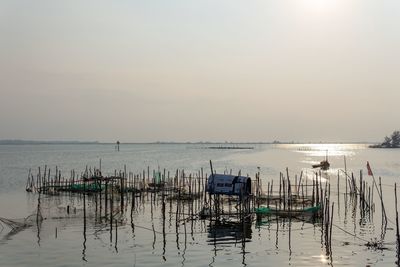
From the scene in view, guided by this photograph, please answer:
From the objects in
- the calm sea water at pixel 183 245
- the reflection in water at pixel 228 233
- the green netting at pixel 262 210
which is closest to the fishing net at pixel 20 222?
the calm sea water at pixel 183 245

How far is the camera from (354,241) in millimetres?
24484

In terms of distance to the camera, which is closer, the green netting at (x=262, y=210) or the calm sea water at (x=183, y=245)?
the calm sea water at (x=183, y=245)

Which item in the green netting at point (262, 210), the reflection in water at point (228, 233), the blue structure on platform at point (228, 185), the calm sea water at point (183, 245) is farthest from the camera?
the green netting at point (262, 210)

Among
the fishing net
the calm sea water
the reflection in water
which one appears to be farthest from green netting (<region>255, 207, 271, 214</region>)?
the fishing net

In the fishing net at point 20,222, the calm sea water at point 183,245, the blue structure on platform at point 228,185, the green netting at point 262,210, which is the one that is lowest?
the calm sea water at point 183,245

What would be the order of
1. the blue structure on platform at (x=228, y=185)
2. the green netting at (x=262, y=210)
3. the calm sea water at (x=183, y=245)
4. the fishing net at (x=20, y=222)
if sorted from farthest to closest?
1. the green netting at (x=262, y=210)
2. the blue structure on platform at (x=228, y=185)
3. the fishing net at (x=20, y=222)
4. the calm sea water at (x=183, y=245)

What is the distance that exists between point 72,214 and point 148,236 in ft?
29.0

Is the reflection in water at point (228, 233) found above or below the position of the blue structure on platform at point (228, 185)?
below

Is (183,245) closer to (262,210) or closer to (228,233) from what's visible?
(228,233)

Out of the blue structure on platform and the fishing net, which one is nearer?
the fishing net

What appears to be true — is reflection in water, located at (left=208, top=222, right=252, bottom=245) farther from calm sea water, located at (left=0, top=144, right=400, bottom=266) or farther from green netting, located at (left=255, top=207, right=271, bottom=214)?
green netting, located at (left=255, top=207, right=271, bottom=214)

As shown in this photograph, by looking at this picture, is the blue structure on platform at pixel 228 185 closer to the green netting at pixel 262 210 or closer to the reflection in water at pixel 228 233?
the green netting at pixel 262 210

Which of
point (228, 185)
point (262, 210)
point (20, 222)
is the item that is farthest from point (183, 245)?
point (20, 222)

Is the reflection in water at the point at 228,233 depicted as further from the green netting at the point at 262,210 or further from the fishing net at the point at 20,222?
the fishing net at the point at 20,222
